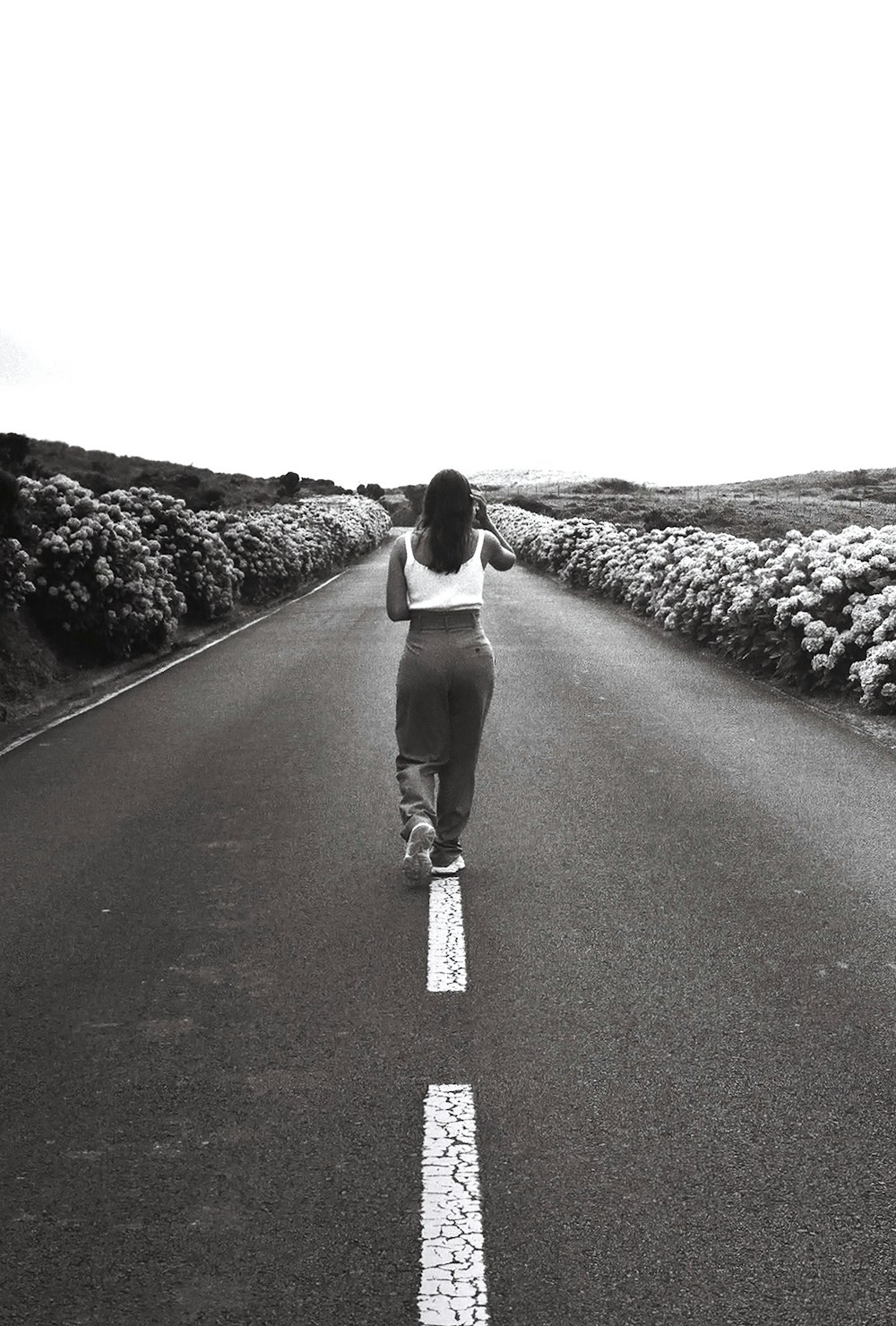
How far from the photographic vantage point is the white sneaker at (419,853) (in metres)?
6.45

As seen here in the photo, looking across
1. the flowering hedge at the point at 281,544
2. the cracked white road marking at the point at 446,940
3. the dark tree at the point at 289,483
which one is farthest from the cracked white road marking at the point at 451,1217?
the dark tree at the point at 289,483

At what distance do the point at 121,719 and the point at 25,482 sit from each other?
5.14 meters

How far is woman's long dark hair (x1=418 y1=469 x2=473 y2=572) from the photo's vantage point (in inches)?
255

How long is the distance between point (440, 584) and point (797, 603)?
9169 mm

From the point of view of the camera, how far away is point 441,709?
668 centimetres

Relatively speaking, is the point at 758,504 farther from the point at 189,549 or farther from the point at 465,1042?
the point at 465,1042

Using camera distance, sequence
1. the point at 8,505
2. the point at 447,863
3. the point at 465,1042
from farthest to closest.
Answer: the point at 8,505 < the point at 447,863 < the point at 465,1042

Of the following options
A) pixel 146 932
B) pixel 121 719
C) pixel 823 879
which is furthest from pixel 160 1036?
pixel 121 719

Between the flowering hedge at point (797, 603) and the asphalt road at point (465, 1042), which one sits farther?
the flowering hedge at point (797, 603)

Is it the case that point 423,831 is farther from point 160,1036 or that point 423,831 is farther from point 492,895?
point 160,1036

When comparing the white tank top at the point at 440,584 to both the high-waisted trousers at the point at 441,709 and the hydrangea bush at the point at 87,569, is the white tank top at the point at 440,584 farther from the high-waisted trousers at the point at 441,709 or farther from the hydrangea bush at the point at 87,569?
the hydrangea bush at the point at 87,569

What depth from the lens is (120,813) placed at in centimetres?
829

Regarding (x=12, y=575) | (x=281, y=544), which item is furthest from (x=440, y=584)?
(x=281, y=544)

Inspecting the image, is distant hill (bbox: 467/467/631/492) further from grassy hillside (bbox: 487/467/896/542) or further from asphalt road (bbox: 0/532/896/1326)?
asphalt road (bbox: 0/532/896/1326)
